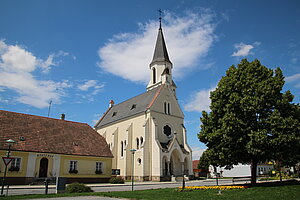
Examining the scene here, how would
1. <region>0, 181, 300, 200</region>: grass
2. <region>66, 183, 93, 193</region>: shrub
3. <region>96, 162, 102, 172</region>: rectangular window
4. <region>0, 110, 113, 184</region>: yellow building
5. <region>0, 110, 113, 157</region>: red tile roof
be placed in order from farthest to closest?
<region>96, 162, 102, 172</region>: rectangular window, <region>0, 110, 113, 157</region>: red tile roof, <region>0, 110, 113, 184</region>: yellow building, <region>66, 183, 93, 193</region>: shrub, <region>0, 181, 300, 200</region>: grass

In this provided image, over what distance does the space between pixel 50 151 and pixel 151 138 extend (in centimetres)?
1626

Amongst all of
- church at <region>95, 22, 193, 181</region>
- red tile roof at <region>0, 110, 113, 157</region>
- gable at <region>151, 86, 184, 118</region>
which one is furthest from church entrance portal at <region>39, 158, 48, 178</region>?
gable at <region>151, 86, 184, 118</region>

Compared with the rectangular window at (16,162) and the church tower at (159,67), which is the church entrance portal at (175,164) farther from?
the rectangular window at (16,162)

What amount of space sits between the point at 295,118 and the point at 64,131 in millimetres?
29512

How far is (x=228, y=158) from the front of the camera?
1828 cm

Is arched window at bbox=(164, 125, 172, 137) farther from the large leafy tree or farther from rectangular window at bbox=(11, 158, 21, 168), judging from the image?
rectangular window at bbox=(11, 158, 21, 168)

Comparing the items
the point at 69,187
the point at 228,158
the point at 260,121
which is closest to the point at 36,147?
the point at 69,187

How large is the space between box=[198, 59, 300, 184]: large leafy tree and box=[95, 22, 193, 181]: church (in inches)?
753

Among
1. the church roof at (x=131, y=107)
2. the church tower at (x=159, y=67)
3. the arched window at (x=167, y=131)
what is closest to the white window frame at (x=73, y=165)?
the church roof at (x=131, y=107)

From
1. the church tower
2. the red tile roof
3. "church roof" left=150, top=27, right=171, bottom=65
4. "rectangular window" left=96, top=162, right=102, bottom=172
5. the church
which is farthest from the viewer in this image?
"church roof" left=150, top=27, right=171, bottom=65

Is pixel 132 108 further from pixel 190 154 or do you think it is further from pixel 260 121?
pixel 260 121

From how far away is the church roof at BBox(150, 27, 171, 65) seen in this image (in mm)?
55750

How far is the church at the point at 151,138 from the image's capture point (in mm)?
37375

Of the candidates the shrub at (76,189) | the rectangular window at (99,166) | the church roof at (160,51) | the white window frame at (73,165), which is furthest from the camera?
the church roof at (160,51)
